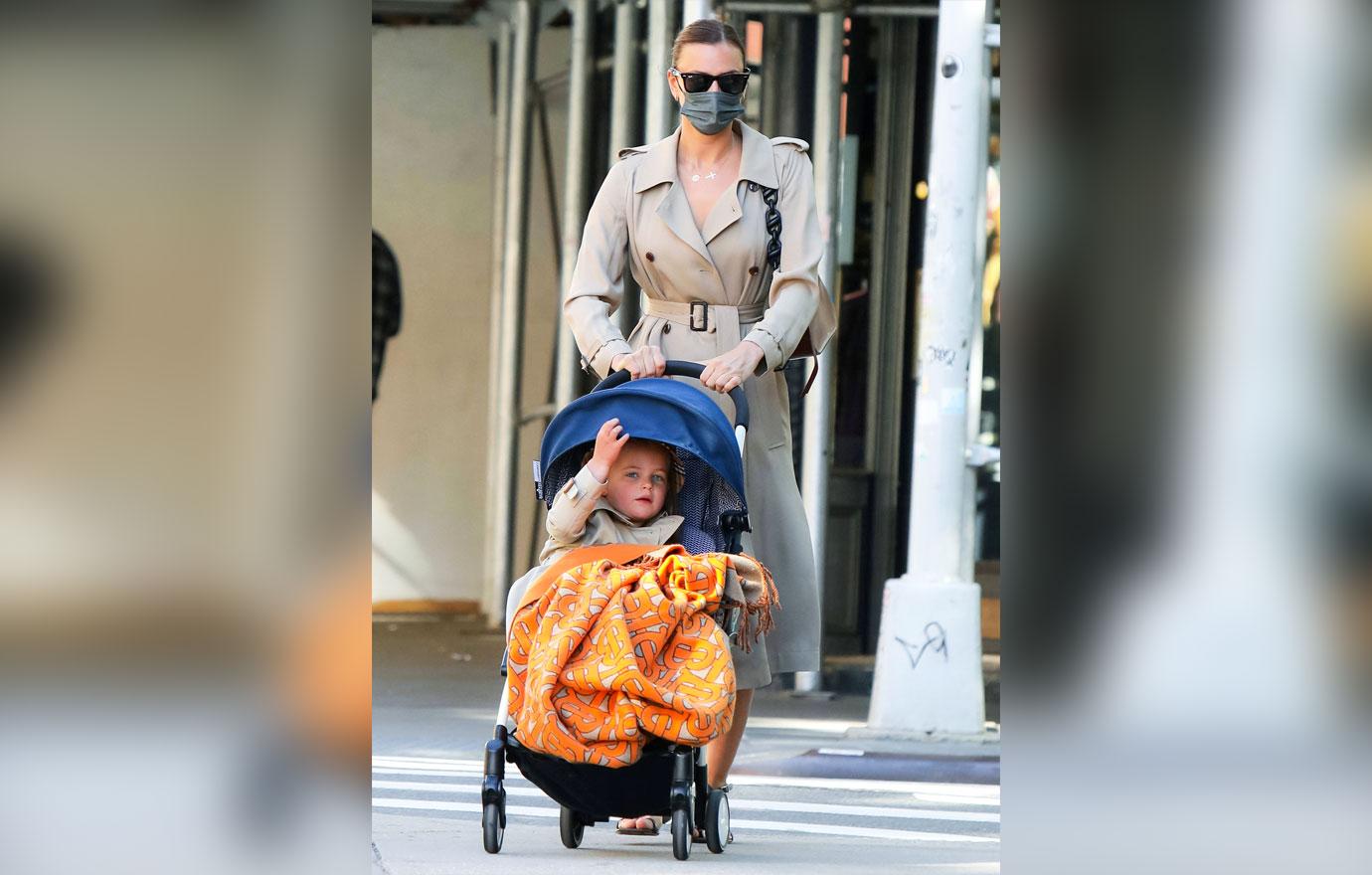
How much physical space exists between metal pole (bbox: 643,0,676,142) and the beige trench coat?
4424 millimetres

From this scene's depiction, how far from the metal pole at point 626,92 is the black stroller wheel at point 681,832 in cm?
723

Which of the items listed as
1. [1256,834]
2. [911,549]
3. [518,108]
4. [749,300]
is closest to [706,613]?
[749,300]

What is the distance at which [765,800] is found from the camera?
249 inches

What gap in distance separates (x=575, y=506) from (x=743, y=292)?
2.94ft

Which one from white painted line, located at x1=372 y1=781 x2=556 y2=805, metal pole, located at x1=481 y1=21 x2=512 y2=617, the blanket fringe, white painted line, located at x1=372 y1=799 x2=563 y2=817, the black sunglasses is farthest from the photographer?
metal pole, located at x1=481 y1=21 x2=512 y2=617

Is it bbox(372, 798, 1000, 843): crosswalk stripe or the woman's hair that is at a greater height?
the woman's hair

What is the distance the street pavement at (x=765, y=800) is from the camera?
4688 mm

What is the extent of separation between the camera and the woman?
509 centimetres

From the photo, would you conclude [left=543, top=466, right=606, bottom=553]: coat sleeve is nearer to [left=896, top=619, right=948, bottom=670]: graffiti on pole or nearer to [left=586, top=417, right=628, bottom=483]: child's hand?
[left=586, top=417, right=628, bottom=483]: child's hand

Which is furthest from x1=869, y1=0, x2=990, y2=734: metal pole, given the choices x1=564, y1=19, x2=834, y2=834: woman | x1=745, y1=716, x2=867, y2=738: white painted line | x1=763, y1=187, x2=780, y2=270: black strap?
x1=763, y1=187, x2=780, y2=270: black strap

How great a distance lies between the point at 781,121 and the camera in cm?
1042

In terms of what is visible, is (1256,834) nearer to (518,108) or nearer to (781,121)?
(781,121)

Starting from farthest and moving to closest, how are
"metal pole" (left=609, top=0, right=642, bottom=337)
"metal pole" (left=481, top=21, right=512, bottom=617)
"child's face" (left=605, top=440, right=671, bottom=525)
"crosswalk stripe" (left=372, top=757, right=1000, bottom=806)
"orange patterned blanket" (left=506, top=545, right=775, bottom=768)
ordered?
"metal pole" (left=481, top=21, right=512, bottom=617), "metal pole" (left=609, top=0, right=642, bottom=337), "crosswalk stripe" (left=372, top=757, right=1000, bottom=806), "child's face" (left=605, top=440, right=671, bottom=525), "orange patterned blanket" (left=506, top=545, right=775, bottom=768)

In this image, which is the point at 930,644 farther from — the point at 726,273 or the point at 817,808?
the point at 726,273
